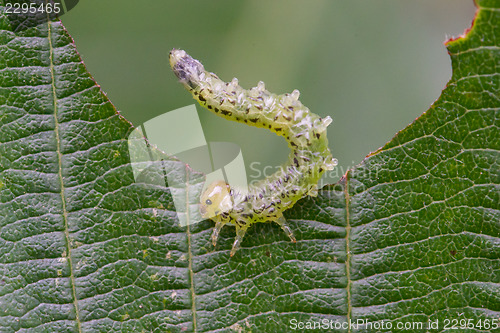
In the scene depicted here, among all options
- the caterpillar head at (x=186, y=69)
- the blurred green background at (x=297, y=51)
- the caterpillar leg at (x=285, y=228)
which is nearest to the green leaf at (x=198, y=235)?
the caterpillar leg at (x=285, y=228)

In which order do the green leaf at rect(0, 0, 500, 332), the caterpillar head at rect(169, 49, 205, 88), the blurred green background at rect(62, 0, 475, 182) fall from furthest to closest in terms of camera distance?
the blurred green background at rect(62, 0, 475, 182), the caterpillar head at rect(169, 49, 205, 88), the green leaf at rect(0, 0, 500, 332)

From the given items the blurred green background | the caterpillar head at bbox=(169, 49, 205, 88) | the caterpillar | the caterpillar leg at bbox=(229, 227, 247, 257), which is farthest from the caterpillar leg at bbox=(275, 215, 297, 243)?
the blurred green background

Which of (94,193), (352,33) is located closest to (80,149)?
(94,193)

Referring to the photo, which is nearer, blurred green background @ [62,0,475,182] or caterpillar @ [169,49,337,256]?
caterpillar @ [169,49,337,256]

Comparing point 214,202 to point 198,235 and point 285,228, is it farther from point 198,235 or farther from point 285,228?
point 285,228

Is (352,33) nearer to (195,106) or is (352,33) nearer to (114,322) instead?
(195,106)

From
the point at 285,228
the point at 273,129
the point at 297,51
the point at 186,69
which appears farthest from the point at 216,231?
the point at 297,51

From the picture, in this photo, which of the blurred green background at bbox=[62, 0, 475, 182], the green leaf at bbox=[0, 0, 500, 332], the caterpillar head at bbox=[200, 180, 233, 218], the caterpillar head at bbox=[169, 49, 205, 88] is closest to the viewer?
the green leaf at bbox=[0, 0, 500, 332]

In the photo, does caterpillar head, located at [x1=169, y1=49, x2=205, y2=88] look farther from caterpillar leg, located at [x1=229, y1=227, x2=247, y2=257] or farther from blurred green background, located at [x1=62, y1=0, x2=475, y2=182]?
blurred green background, located at [x1=62, y1=0, x2=475, y2=182]
